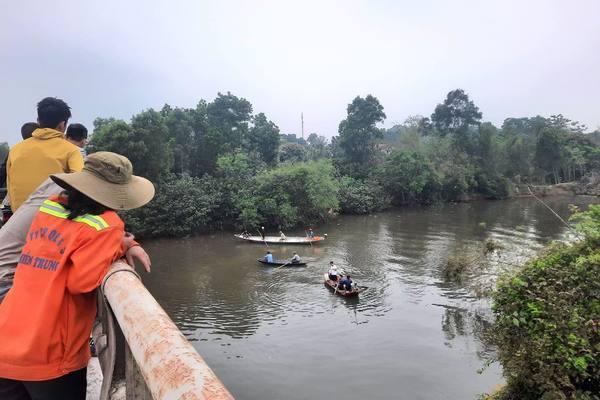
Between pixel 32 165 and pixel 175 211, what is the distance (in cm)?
2228

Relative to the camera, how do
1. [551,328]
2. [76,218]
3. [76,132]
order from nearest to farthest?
1. [76,218]
2. [76,132]
3. [551,328]

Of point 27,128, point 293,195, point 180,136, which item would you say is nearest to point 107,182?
point 27,128

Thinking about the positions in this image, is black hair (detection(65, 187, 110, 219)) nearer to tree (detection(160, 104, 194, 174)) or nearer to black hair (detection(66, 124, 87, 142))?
black hair (detection(66, 124, 87, 142))

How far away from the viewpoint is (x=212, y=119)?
37.9 meters

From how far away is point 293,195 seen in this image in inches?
1097

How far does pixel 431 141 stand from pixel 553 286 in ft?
140

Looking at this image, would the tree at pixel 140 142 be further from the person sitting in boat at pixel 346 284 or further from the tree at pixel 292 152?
the tree at pixel 292 152

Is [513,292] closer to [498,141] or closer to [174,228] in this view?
[174,228]

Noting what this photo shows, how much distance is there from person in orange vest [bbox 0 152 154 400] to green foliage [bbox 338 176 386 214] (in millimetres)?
31873

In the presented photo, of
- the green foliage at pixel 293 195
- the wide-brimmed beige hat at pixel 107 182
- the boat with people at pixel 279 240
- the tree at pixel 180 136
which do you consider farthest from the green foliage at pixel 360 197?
the wide-brimmed beige hat at pixel 107 182

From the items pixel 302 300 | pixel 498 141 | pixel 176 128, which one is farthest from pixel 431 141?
pixel 302 300

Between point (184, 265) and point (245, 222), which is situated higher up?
point (245, 222)

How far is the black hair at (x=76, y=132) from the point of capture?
8.79ft

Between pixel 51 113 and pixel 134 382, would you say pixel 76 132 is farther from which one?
pixel 134 382
